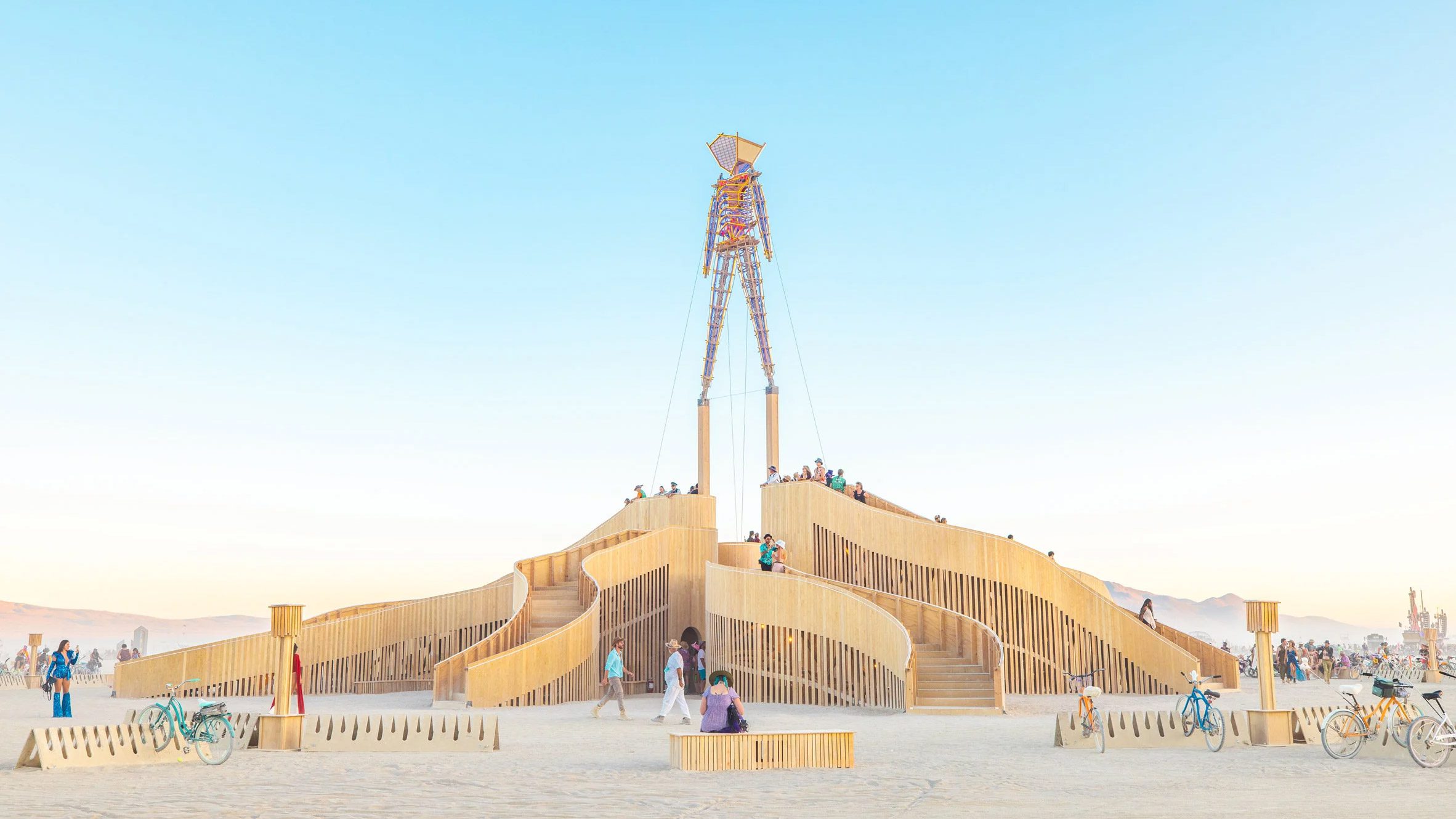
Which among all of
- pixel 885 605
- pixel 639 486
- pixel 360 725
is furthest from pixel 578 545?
pixel 360 725

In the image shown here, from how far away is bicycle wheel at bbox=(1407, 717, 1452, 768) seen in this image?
9.95 meters

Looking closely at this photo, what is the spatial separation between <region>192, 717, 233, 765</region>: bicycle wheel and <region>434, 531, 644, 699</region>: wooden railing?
833cm

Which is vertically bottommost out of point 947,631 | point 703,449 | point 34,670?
point 34,670

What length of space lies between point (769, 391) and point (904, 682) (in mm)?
15597

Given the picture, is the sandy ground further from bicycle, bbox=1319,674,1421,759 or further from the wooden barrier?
the wooden barrier

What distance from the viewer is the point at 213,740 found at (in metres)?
10.9

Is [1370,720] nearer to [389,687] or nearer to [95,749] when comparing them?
[95,749]

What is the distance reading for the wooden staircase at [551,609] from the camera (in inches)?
928

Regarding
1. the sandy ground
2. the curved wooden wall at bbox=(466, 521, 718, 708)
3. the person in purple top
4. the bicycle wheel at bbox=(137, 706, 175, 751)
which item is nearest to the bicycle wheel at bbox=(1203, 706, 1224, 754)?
the sandy ground

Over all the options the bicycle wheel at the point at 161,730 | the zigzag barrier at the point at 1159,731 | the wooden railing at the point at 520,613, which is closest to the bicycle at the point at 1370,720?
the zigzag barrier at the point at 1159,731

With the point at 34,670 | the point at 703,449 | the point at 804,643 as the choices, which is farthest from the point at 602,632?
the point at 34,670

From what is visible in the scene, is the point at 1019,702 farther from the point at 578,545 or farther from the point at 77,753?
the point at 77,753

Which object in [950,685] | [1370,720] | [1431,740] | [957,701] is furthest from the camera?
[950,685]

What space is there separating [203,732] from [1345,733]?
10843mm
